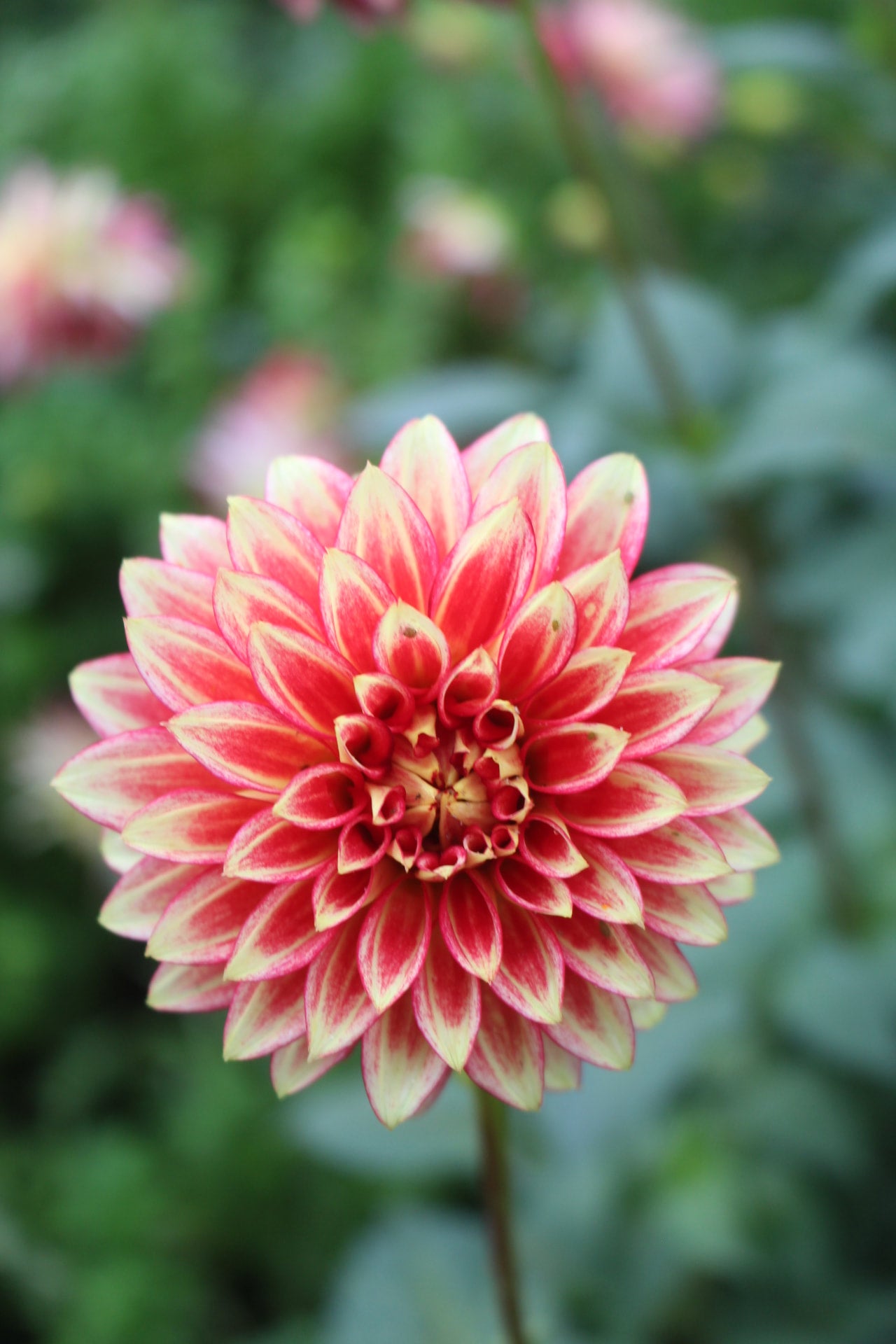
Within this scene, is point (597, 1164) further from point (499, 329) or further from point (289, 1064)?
point (499, 329)

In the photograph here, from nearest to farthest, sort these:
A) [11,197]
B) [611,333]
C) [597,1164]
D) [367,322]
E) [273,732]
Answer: [273,732], [597,1164], [611,333], [11,197], [367,322]

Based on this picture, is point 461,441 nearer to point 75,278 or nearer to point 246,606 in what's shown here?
point 75,278

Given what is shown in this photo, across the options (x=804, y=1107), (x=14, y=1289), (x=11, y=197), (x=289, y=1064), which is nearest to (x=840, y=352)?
(x=804, y=1107)

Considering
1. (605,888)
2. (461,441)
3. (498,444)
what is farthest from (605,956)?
(461,441)

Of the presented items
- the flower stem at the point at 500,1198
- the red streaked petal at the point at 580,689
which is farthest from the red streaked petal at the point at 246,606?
the flower stem at the point at 500,1198

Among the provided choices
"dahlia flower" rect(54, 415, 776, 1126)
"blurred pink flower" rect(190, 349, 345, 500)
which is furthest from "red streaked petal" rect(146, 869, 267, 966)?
"blurred pink flower" rect(190, 349, 345, 500)

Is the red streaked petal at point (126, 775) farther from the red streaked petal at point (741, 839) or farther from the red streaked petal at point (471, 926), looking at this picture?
the red streaked petal at point (741, 839)
